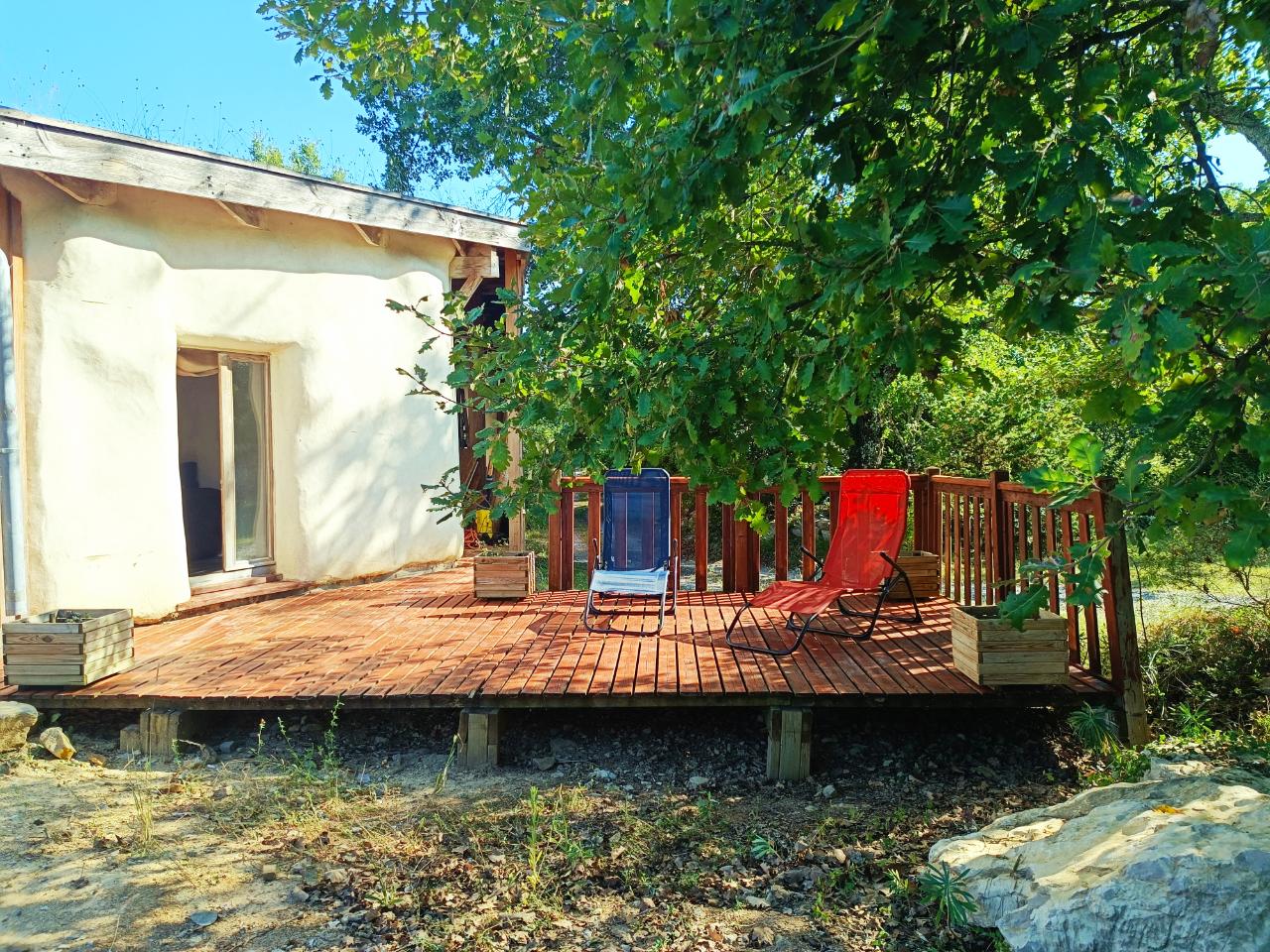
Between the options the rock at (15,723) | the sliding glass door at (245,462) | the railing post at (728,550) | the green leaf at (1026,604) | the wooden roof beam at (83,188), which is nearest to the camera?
the green leaf at (1026,604)

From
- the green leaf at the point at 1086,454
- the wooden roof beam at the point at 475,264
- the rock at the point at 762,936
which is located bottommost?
the rock at the point at 762,936

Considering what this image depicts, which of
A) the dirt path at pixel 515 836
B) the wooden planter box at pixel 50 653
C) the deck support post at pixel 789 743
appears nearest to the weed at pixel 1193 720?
the dirt path at pixel 515 836

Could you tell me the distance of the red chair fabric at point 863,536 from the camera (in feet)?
17.5

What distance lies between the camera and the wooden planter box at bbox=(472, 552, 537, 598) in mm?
6480

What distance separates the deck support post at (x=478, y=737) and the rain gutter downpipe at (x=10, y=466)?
277 centimetres

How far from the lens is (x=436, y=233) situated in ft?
23.8

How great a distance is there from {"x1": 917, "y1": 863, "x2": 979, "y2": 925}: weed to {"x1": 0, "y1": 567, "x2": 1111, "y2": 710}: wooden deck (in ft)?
4.21

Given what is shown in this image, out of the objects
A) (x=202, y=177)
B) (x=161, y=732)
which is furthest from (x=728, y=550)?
(x=202, y=177)

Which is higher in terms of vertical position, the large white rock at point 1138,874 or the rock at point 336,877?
the large white rock at point 1138,874

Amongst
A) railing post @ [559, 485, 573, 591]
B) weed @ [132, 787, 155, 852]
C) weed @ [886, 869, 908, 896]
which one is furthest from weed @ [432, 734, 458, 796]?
railing post @ [559, 485, 573, 591]

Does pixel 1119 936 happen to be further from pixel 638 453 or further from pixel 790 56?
pixel 790 56

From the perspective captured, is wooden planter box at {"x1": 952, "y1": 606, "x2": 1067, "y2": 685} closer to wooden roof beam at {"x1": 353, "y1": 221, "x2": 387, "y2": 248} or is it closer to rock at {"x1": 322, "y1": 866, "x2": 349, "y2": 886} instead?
rock at {"x1": 322, "y1": 866, "x2": 349, "y2": 886}

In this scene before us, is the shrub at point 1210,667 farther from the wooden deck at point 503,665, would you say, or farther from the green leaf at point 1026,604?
the green leaf at point 1026,604

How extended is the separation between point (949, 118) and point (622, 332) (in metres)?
1.20
